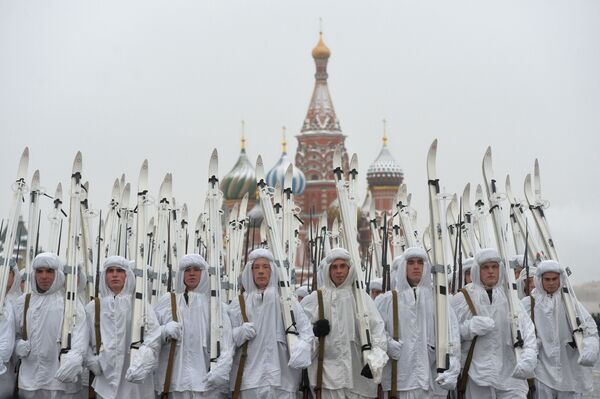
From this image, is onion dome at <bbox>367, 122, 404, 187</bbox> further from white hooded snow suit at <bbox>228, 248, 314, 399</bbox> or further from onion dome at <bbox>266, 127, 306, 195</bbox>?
white hooded snow suit at <bbox>228, 248, 314, 399</bbox>

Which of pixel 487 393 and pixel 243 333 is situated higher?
pixel 243 333

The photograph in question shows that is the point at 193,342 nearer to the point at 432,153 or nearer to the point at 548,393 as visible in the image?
the point at 432,153

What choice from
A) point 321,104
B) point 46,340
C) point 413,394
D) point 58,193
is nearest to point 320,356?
point 413,394

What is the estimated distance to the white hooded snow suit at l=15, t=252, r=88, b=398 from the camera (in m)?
11.3

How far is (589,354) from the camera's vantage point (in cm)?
1172

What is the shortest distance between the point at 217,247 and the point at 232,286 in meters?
4.16

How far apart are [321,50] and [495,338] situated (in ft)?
256

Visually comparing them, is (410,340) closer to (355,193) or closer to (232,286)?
(355,193)

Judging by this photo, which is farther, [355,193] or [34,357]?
[355,193]

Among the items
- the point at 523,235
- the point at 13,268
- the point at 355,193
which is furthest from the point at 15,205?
the point at 523,235

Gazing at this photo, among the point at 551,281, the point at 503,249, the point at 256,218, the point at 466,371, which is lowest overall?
the point at 466,371

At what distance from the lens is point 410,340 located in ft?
37.2

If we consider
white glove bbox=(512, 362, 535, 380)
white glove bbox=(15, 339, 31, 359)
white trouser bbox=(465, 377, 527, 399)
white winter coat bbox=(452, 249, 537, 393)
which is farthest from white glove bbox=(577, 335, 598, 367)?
white glove bbox=(15, 339, 31, 359)

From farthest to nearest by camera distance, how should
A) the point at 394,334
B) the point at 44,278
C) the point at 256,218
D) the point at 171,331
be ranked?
the point at 256,218, the point at 44,278, the point at 394,334, the point at 171,331
